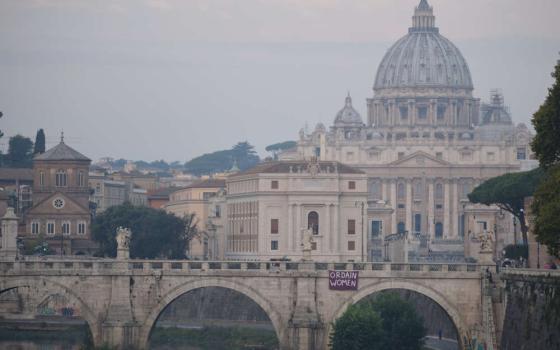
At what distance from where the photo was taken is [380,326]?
102 m

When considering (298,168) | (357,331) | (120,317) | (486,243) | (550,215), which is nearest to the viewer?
(550,215)

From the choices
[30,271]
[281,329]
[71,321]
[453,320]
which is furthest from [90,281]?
[71,321]

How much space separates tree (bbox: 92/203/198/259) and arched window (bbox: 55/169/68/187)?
1382 cm

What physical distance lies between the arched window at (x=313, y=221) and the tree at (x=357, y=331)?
54524 mm

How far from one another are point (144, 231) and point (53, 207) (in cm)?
1095

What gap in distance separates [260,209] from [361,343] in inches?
2322

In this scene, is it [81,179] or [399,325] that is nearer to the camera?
[399,325]

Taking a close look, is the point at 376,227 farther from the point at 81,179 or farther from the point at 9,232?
the point at 9,232

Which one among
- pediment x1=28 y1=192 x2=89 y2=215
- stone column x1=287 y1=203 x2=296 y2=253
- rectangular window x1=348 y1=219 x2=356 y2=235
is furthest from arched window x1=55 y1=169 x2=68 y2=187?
rectangular window x1=348 y1=219 x2=356 y2=235

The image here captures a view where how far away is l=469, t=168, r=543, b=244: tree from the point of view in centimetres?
13312

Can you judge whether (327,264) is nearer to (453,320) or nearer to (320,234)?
(453,320)

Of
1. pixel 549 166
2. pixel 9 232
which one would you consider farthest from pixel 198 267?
pixel 9 232

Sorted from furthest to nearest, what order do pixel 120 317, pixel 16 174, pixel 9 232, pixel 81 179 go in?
pixel 16 174 < pixel 81 179 < pixel 9 232 < pixel 120 317

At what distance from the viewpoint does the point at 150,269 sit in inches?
4060
